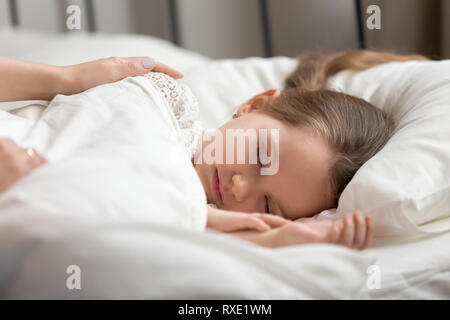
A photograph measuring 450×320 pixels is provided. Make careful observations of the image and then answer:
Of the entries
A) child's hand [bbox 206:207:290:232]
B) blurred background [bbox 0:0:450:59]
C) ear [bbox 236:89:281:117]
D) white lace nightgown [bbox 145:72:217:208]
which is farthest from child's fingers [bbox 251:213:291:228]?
blurred background [bbox 0:0:450:59]

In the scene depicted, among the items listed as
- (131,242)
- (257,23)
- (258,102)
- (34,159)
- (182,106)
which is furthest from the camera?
(257,23)

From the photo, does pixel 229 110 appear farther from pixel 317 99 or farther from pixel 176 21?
pixel 176 21

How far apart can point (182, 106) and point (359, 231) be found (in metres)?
0.39

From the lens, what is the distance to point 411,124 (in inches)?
31.7

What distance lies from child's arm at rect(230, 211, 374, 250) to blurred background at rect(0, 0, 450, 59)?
3.34ft

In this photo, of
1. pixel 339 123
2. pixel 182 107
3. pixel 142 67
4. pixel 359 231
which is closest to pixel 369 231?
pixel 359 231

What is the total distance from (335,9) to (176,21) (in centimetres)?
61

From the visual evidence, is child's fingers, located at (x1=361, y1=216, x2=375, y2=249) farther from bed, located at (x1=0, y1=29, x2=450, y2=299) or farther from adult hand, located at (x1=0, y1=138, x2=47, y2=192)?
adult hand, located at (x1=0, y1=138, x2=47, y2=192)

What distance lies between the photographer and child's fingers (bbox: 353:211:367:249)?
2.02ft

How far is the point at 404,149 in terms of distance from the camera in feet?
2.39

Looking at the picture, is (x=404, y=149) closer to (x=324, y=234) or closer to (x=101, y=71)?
(x=324, y=234)

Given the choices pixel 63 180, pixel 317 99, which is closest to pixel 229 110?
pixel 317 99

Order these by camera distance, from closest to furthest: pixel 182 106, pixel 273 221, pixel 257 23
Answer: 1. pixel 273 221
2. pixel 182 106
3. pixel 257 23

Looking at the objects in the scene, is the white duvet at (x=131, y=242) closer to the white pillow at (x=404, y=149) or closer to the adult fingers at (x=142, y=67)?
the white pillow at (x=404, y=149)
